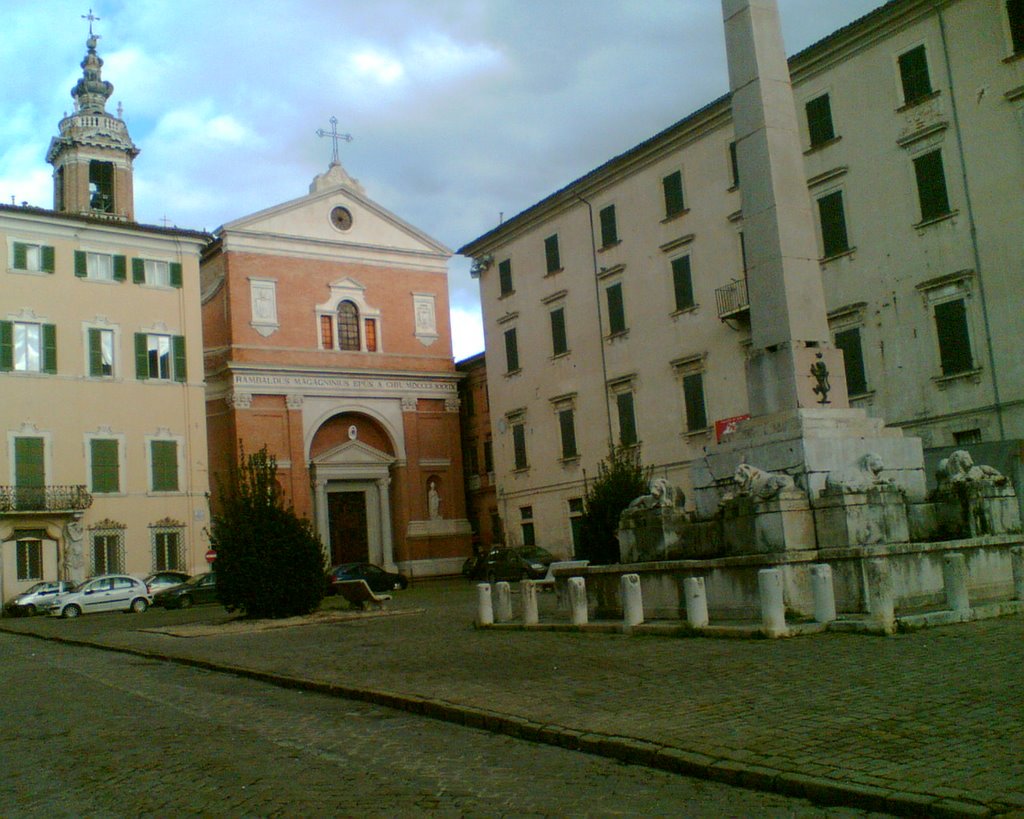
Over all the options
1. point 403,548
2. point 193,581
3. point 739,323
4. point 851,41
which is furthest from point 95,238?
point 851,41

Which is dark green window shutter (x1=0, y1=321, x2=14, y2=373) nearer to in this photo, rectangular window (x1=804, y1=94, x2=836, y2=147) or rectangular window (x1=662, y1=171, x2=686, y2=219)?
rectangular window (x1=662, y1=171, x2=686, y2=219)

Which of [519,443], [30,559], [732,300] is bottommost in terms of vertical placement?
[30,559]

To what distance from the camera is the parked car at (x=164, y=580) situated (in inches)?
1357

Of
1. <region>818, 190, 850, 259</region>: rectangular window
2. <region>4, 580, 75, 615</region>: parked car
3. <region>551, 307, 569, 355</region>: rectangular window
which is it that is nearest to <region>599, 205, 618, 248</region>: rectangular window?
<region>551, 307, 569, 355</region>: rectangular window

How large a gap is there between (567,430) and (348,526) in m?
12.4

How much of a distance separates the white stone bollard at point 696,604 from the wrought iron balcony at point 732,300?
19501 millimetres

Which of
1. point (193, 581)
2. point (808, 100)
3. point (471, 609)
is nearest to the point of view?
point (471, 609)

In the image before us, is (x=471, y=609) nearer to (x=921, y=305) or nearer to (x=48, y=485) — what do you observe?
(x=921, y=305)

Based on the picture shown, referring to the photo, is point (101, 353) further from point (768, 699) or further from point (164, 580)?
point (768, 699)

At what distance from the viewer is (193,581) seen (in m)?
33.6

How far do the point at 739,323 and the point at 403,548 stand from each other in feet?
67.0

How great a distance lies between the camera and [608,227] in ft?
119

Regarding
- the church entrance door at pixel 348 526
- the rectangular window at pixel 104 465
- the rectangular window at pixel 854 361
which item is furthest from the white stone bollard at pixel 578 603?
the church entrance door at pixel 348 526

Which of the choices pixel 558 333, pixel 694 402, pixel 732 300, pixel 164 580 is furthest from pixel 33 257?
pixel 732 300
